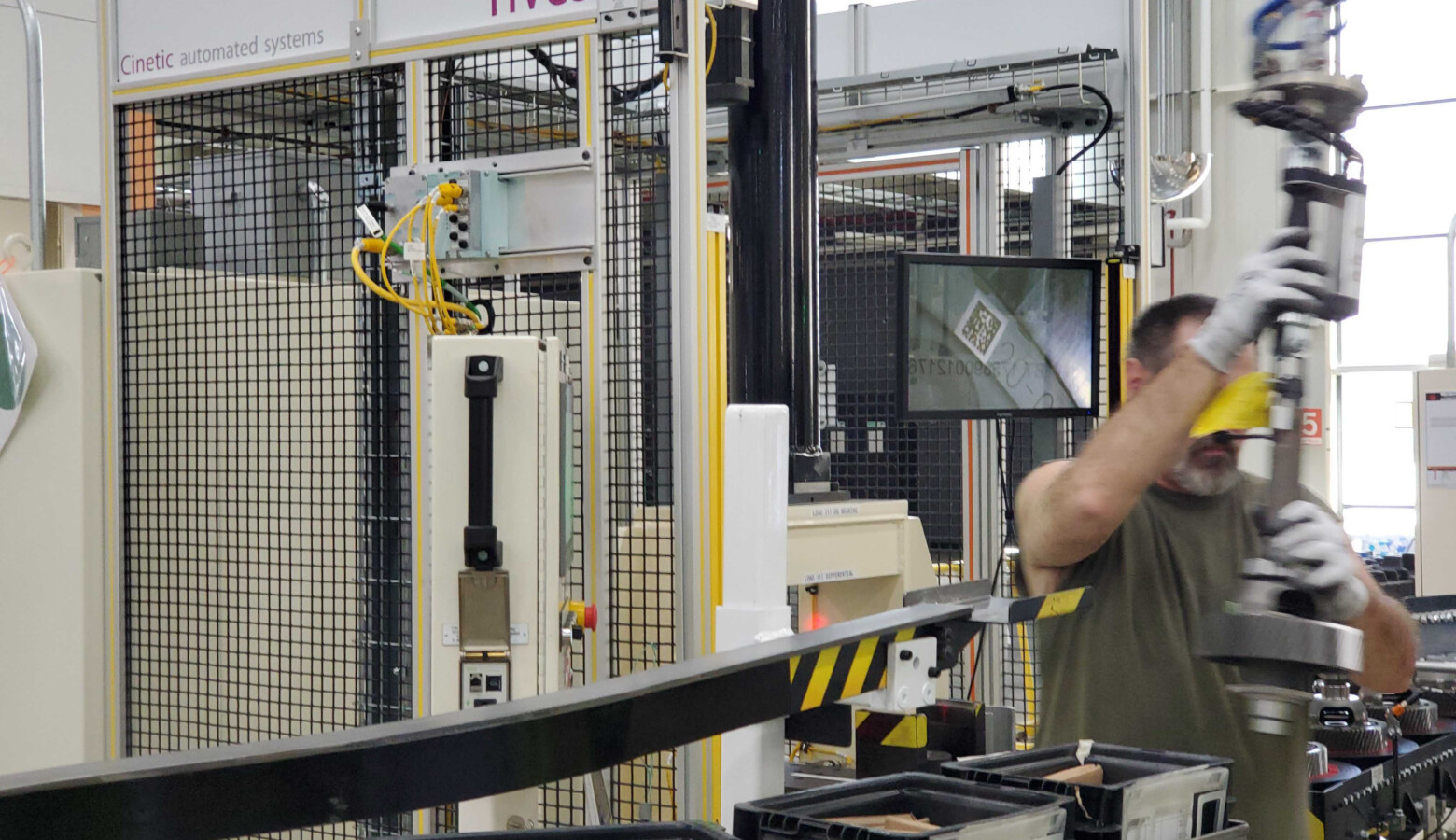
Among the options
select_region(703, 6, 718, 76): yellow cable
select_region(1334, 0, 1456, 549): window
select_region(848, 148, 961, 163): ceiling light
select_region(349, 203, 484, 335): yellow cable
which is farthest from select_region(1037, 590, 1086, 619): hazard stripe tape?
select_region(1334, 0, 1456, 549): window

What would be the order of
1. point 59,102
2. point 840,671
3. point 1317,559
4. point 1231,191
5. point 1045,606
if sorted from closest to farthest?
point 1317,559, point 840,671, point 1045,606, point 1231,191, point 59,102

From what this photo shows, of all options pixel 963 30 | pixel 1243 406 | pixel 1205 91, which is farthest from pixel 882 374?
pixel 1243 406

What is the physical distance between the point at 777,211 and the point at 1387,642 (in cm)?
187

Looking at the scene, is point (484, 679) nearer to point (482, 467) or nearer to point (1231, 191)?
point (482, 467)

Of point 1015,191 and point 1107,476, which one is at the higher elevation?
point 1015,191

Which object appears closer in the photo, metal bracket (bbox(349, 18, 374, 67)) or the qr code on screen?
metal bracket (bbox(349, 18, 374, 67))

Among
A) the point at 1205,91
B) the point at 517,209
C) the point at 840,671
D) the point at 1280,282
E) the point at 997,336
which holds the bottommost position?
the point at 840,671

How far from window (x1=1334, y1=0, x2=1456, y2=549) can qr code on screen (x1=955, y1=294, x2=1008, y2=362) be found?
612 cm

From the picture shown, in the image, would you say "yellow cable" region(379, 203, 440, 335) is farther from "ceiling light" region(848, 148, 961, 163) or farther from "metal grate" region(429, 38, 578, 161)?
"ceiling light" region(848, 148, 961, 163)

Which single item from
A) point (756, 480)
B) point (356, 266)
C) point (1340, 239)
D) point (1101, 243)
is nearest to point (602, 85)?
point (356, 266)

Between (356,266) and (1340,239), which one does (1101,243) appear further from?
(1340,239)

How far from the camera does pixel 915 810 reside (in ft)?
5.39

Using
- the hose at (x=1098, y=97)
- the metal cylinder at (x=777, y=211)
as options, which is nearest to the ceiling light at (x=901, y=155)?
the hose at (x=1098, y=97)

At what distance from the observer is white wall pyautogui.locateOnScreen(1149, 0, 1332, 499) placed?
7.32m
